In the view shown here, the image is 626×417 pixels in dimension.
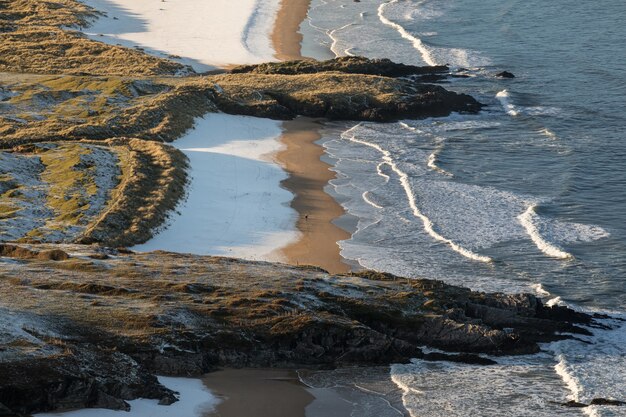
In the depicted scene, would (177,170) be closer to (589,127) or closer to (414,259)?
(414,259)

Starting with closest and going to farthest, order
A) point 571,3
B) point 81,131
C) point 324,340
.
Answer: point 324,340
point 81,131
point 571,3

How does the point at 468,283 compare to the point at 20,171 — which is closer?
the point at 468,283

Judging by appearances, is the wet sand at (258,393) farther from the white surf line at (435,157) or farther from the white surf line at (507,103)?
the white surf line at (507,103)

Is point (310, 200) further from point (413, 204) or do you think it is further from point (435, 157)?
point (435, 157)

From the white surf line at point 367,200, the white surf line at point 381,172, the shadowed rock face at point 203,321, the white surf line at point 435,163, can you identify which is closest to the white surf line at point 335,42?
the white surf line at point 435,163

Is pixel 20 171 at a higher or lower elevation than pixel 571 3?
lower

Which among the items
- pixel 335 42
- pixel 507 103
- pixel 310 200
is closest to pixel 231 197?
pixel 310 200

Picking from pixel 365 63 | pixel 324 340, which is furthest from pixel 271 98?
pixel 324 340
